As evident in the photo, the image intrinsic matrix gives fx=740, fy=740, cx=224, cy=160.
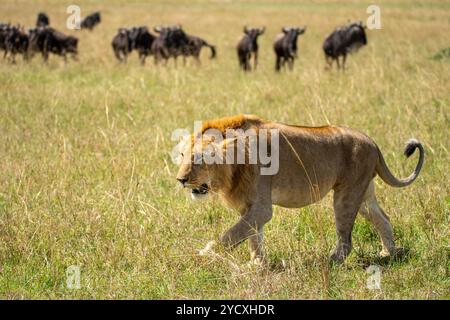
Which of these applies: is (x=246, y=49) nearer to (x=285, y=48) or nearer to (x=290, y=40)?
(x=285, y=48)

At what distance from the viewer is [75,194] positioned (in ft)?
20.9

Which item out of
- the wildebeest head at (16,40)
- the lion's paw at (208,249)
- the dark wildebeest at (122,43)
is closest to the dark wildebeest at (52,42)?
the wildebeest head at (16,40)

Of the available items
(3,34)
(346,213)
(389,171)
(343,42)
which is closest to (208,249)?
(346,213)

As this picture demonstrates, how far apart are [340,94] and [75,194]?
575cm

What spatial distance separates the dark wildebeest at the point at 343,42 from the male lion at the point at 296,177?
12280 mm

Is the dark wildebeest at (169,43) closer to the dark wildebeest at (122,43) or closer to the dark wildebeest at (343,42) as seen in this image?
the dark wildebeest at (122,43)

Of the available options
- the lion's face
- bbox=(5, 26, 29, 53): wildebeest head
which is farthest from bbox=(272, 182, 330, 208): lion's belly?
bbox=(5, 26, 29, 53): wildebeest head

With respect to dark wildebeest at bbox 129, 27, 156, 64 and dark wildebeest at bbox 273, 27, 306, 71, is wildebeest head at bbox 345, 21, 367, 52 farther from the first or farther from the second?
dark wildebeest at bbox 129, 27, 156, 64

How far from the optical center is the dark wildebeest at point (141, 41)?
21.1 metres

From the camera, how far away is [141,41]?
21.3 meters


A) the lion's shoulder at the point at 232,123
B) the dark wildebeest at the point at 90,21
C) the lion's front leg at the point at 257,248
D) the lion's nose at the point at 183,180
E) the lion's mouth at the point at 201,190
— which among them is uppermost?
the dark wildebeest at the point at 90,21

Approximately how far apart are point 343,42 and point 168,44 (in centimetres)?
489

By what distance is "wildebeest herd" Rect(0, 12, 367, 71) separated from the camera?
18266mm
